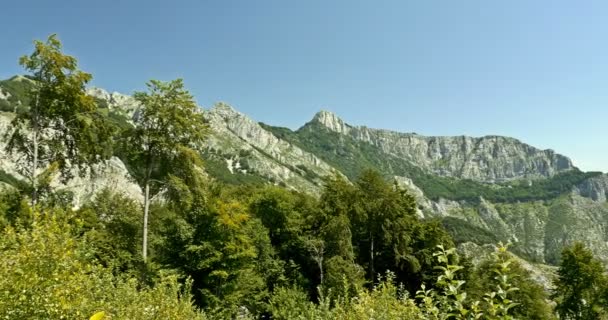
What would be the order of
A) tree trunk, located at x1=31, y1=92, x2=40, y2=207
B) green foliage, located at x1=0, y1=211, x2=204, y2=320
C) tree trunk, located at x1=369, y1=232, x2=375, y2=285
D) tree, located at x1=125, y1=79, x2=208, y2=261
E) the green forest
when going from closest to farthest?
green foliage, located at x1=0, y1=211, x2=204, y2=320 → the green forest → tree trunk, located at x1=31, y1=92, x2=40, y2=207 → tree, located at x1=125, y1=79, x2=208, y2=261 → tree trunk, located at x1=369, y1=232, x2=375, y2=285

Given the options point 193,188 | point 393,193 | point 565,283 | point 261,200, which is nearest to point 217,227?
point 193,188

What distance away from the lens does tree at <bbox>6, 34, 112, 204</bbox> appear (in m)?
21.6

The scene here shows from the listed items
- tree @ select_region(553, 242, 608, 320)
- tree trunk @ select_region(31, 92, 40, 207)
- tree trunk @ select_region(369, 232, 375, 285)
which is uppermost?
tree trunk @ select_region(31, 92, 40, 207)

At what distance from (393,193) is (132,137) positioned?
28.9m

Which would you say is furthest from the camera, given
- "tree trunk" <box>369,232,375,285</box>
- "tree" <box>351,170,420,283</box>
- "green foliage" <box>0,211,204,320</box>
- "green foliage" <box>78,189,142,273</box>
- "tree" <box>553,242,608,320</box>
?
"tree" <box>553,242,608,320</box>

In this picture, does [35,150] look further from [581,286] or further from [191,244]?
[581,286]

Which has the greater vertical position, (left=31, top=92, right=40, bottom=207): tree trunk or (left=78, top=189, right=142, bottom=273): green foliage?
(left=31, top=92, right=40, bottom=207): tree trunk

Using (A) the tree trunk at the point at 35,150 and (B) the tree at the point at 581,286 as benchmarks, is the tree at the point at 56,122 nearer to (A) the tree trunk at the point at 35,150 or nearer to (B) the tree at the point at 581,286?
(A) the tree trunk at the point at 35,150

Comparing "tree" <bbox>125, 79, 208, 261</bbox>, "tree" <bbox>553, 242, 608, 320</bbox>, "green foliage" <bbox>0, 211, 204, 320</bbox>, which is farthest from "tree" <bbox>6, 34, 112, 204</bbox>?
"tree" <bbox>553, 242, 608, 320</bbox>

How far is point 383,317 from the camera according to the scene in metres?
12.9

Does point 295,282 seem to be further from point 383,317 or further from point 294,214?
point 383,317

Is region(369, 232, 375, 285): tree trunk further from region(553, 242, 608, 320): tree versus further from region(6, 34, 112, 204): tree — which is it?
region(6, 34, 112, 204): tree

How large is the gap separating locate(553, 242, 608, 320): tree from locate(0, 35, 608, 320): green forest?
16 cm

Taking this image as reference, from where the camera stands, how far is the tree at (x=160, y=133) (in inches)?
1045
